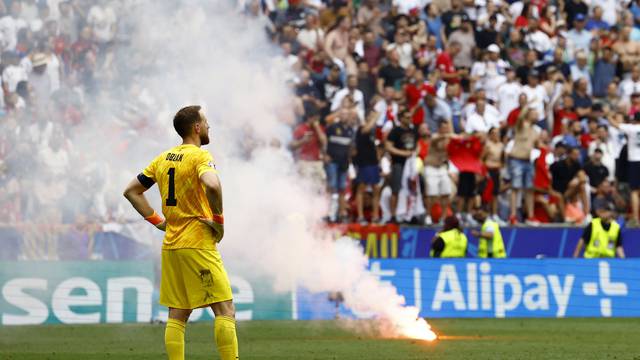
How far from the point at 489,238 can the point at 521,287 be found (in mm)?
1764

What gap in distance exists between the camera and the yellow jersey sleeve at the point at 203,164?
9.77 m

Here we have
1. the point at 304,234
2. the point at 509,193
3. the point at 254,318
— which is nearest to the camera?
the point at 304,234

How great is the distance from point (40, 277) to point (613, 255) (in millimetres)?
8982

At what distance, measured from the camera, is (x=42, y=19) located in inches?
721

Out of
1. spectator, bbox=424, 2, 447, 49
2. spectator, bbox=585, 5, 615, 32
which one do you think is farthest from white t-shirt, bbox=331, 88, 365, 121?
spectator, bbox=585, 5, 615, 32

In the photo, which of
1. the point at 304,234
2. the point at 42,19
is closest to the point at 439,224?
the point at 304,234

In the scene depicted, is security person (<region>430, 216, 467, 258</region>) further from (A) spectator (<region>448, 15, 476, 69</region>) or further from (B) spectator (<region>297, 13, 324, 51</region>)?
(A) spectator (<region>448, 15, 476, 69</region>)

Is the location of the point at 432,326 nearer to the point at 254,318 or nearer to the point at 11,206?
the point at 254,318

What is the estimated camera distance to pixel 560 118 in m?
24.4

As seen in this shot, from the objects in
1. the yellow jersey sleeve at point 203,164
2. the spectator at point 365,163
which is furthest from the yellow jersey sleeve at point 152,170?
the spectator at point 365,163

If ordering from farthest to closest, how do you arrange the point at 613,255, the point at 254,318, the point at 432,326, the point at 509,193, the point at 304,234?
the point at 509,193, the point at 613,255, the point at 254,318, the point at 432,326, the point at 304,234

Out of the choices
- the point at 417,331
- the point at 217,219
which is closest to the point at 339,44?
the point at 417,331

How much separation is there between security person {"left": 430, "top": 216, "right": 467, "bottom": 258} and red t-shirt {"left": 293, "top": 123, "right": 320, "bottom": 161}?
7.90 ft

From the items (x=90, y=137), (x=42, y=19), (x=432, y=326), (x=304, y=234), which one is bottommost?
(x=432, y=326)
